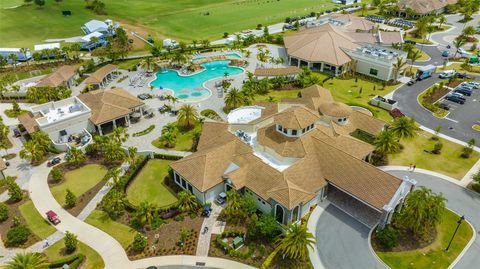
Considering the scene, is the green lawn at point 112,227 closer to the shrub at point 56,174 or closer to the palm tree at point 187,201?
the palm tree at point 187,201

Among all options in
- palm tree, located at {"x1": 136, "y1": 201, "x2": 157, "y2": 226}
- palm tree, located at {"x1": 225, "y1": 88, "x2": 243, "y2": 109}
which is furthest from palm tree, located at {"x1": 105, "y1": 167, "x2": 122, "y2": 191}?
palm tree, located at {"x1": 225, "y1": 88, "x2": 243, "y2": 109}

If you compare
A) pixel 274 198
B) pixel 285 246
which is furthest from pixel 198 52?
pixel 285 246

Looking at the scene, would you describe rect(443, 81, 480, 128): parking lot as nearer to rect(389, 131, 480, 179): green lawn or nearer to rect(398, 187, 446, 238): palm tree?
rect(389, 131, 480, 179): green lawn

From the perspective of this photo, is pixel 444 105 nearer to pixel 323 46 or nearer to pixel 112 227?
pixel 323 46

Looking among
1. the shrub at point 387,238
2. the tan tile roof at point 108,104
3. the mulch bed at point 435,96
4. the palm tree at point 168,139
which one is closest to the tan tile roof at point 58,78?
the tan tile roof at point 108,104

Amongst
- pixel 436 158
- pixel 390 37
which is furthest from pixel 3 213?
pixel 390 37

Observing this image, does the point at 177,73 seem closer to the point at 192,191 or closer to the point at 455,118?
the point at 192,191
